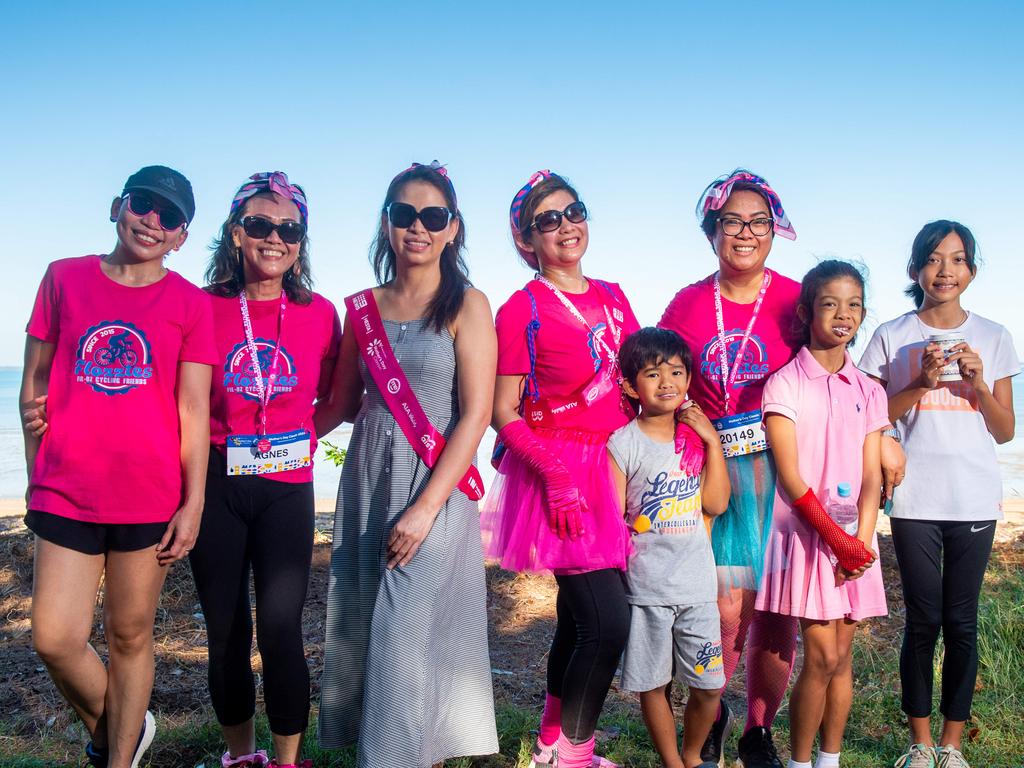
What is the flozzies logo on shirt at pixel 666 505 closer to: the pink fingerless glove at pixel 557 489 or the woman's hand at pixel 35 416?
the pink fingerless glove at pixel 557 489

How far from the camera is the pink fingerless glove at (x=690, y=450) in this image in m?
3.06

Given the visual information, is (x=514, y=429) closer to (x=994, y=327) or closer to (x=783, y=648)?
(x=783, y=648)

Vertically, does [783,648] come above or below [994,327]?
below

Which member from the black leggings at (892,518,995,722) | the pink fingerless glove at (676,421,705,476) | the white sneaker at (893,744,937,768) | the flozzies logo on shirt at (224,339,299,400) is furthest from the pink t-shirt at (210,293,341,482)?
the white sneaker at (893,744,937,768)

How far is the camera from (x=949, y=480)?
3346 millimetres

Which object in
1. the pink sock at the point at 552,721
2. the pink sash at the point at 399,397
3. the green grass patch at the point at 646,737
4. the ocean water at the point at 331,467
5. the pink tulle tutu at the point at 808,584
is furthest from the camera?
the ocean water at the point at 331,467

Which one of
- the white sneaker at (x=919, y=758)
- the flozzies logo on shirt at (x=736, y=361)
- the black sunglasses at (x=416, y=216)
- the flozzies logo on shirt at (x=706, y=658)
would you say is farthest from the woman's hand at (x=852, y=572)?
the black sunglasses at (x=416, y=216)

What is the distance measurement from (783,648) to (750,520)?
→ 565mm

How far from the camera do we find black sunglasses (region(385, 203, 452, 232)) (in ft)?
9.74

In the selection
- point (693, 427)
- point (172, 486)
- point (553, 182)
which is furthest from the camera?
point (553, 182)

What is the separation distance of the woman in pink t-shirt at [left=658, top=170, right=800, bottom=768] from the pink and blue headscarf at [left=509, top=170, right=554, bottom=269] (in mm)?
613

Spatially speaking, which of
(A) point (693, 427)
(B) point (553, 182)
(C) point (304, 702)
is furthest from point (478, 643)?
(B) point (553, 182)

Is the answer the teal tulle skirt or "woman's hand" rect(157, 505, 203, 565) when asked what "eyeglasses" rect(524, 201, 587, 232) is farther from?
"woman's hand" rect(157, 505, 203, 565)

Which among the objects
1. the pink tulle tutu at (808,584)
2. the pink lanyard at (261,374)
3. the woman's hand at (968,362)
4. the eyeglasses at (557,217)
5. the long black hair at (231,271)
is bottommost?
the pink tulle tutu at (808,584)
